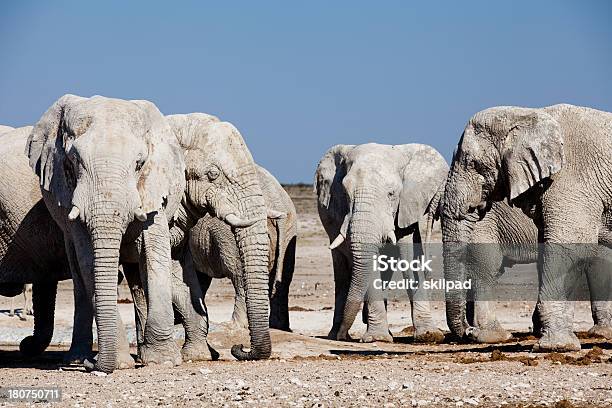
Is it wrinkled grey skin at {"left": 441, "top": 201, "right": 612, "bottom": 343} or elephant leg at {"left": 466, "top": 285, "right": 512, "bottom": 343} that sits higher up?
wrinkled grey skin at {"left": 441, "top": 201, "right": 612, "bottom": 343}

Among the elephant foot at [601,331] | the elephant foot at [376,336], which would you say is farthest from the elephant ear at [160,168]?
the elephant foot at [601,331]

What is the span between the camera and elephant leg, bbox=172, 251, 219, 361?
504 inches

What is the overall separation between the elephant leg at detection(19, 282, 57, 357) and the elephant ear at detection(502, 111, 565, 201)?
14.8ft

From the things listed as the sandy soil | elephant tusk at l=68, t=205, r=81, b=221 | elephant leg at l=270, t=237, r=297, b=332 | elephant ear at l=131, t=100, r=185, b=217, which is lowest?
the sandy soil

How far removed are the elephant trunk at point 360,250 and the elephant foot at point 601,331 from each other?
2591 millimetres

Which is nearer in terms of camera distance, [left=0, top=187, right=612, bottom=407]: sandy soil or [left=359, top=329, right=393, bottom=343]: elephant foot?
[left=0, top=187, right=612, bottom=407]: sandy soil

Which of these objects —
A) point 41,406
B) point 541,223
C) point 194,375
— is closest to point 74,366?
point 194,375

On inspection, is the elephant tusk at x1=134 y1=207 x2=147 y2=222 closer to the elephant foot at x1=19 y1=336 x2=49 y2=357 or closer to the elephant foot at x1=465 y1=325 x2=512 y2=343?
the elephant foot at x1=19 y1=336 x2=49 y2=357

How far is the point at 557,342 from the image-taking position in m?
12.8

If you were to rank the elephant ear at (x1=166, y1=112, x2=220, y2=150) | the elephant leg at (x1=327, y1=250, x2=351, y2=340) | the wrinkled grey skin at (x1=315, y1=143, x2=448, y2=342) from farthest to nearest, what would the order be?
the elephant leg at (x1=327, y1=250, x2=351, y2=340), the wrinkled grey skin at (x1=315, y1=143, x2=448, y2=342), the elephant ear at (x1=166, y1=112, x2=220, y2=150)

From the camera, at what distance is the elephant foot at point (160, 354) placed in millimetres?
11703

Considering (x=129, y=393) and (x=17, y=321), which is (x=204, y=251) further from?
(x=129, y=393)

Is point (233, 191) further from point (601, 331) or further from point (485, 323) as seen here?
point (601, 331)

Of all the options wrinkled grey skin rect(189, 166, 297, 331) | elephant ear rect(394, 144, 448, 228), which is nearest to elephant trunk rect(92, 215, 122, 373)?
wrinkled grey skin rect(189, 166, 297, 331)
